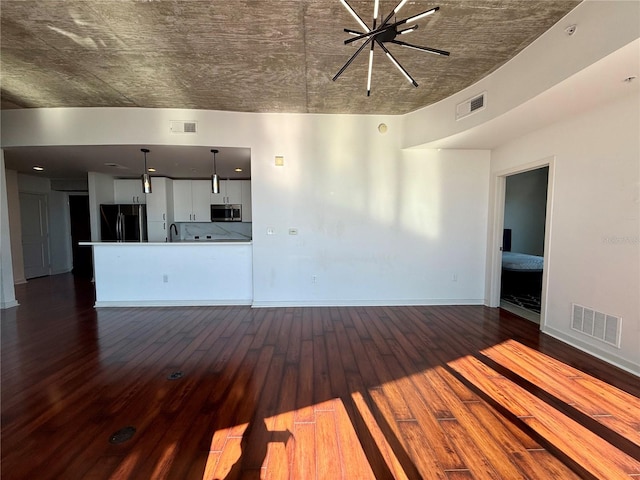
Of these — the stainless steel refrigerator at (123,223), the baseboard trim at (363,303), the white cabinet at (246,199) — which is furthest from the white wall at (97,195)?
the baseboard trim at (363,303)

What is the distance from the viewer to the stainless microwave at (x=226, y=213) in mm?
6605

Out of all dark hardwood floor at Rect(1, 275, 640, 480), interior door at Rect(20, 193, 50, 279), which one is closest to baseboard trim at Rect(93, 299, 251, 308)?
dark hardwood floor at Rect(1, 275, 640, 480)

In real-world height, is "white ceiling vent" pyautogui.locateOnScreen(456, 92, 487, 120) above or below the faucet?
above

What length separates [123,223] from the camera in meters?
6.26

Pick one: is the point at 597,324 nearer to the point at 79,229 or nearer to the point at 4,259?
the point at 4,259

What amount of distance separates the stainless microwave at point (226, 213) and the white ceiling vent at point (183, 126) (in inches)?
109

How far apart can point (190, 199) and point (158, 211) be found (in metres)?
0.77

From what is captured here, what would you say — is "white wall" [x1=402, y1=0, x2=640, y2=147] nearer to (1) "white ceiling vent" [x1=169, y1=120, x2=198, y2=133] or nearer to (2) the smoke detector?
(2) the smoke detector

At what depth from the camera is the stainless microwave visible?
21.7 feet

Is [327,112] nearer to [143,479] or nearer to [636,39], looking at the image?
[636,39]

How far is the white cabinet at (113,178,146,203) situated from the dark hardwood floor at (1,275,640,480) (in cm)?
405

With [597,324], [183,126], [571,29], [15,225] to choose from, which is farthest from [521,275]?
[15,225]

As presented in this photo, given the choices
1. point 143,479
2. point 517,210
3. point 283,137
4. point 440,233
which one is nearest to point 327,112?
point 283,137

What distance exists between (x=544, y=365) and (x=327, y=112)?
160 inches
